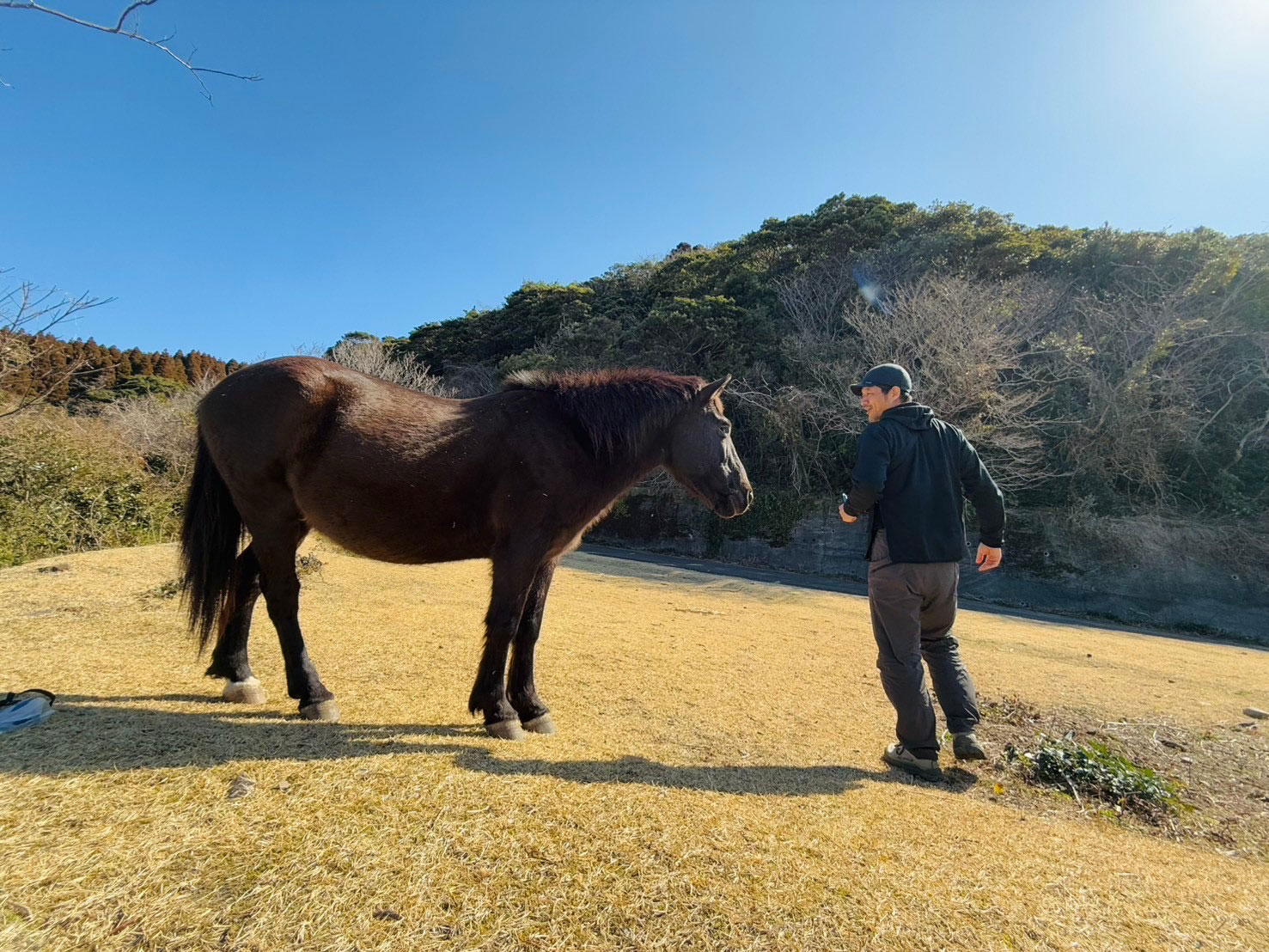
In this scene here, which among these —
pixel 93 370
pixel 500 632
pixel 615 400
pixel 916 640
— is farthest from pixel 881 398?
pixel 93 370

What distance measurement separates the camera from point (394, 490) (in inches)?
118

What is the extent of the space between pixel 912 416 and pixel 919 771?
1.88 meters

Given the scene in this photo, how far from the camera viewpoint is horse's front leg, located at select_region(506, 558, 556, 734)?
3150mm

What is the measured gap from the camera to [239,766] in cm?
213

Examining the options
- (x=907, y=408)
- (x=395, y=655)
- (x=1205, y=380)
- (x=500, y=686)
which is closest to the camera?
(x=500, y=686)

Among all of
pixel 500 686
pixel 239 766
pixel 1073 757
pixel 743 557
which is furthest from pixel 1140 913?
pixel 743 557

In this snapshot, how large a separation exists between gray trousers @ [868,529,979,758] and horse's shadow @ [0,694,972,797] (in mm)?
322

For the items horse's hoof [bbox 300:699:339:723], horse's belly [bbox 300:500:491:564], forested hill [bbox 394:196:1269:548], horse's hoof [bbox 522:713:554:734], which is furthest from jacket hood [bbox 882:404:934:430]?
forested hill [bbox 394:196:1269:548]

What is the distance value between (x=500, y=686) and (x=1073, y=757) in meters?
3.16

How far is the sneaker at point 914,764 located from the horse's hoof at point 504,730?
1954 millimetres

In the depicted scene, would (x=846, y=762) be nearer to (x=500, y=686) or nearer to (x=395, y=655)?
(x=500, y=686)

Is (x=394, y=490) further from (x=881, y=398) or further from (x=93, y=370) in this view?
(x=93, y=370)

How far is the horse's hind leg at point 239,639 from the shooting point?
10.5 ft

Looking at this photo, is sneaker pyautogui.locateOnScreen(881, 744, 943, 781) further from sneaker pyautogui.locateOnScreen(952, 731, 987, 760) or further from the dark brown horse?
the dark brown horse
